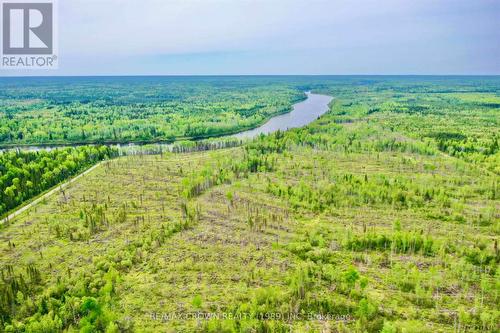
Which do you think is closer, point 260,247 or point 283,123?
point 260,247

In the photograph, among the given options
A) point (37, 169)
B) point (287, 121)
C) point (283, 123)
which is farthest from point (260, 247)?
point (287, 121)

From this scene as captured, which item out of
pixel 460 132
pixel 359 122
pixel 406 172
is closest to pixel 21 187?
pixel 406 172

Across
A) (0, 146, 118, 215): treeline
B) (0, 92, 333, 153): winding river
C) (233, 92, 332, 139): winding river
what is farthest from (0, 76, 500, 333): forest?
(233, 92, 332, 139): winding river

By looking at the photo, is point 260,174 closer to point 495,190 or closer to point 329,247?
point 329,247

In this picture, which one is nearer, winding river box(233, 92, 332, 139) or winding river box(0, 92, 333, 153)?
winding river box(0, 92, 333, 153)

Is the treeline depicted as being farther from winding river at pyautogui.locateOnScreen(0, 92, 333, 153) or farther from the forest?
winding river at pyautogui.locateOnScreen(0, 92, 333, 153)

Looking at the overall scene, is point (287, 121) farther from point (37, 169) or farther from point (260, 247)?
point (260, 247)
